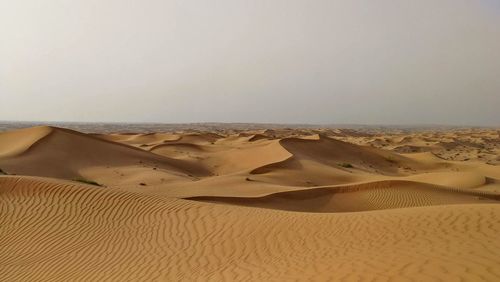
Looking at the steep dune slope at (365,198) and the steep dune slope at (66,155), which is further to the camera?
the steep dune slope at (66,155)

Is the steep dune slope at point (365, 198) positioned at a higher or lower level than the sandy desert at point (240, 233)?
lower

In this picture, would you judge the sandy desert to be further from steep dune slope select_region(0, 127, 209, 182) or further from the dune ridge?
steep dune slope select_region(0, 127, 209, 182)

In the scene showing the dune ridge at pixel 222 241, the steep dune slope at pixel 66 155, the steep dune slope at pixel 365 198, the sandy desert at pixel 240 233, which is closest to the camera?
the dune ridge at pixel 222 241

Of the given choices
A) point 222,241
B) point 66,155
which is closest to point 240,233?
point 222,241

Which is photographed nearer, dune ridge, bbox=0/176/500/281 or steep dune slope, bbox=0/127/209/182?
dune ridge, bbox=0/176/500/281

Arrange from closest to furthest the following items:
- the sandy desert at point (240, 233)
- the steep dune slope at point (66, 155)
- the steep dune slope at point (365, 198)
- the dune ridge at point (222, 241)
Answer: the dune ridge at point (222, 241) < the sandy desert at point (240, 233) < the steep dune slope at point (365, 198) < the steep dune slope at point (66, 155)

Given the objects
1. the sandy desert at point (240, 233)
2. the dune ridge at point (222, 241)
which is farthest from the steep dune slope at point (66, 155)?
the dune ridge at point (222, 241)

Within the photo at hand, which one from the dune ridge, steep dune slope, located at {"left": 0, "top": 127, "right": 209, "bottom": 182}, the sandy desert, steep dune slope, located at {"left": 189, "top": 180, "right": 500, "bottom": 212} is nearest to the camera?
the dune ridge

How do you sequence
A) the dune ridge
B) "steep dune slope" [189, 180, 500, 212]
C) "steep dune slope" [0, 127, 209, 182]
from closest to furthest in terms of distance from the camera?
the dune ridge < "steep dune slope" [189, 180, 500, 212] < "steep dune slope" [0, 127, 209, 182]

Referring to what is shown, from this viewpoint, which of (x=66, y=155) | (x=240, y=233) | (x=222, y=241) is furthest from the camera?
(x=66, y=155)

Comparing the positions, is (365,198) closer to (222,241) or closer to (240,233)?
(240,233)

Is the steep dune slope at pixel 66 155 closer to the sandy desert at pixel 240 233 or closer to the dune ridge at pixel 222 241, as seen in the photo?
the sandy desert at pixel 240 233

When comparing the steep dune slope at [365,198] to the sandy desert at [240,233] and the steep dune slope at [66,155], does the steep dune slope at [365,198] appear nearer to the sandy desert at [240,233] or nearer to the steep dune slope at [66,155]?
the sandy desert at [240,233]

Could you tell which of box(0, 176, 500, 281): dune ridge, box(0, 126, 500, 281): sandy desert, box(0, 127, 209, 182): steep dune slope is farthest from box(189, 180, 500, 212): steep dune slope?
box(0, 127, 209, 182): steep dune slope
